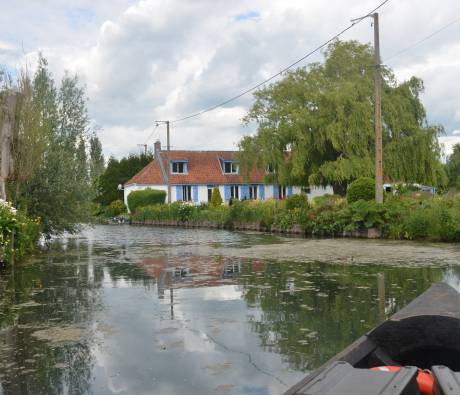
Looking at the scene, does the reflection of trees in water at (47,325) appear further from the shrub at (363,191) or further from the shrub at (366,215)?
the shrub at (363,191)

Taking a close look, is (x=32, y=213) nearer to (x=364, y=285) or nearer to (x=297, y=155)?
(x=364, y=285)

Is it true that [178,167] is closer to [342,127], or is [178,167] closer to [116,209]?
[116,209]

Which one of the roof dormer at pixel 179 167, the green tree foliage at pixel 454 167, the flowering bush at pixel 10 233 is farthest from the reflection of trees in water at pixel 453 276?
the green tree foliage at pixel 454 167

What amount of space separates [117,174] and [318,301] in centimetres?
6390

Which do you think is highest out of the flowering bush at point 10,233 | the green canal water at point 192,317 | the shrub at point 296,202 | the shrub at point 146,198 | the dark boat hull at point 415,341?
the shrub at point 146,198

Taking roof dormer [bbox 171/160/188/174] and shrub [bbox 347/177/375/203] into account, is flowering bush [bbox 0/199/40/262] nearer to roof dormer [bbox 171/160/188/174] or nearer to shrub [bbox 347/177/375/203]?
shrub [bbox 347/177/375/203]

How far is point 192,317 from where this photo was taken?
777 centimetres

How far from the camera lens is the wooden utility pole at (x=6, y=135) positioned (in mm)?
15930

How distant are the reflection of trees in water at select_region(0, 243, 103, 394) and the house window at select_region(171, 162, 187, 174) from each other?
143ft

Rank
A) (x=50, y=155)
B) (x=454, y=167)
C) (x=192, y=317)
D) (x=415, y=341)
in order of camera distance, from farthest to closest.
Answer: (x=454, y=167), (x=50, y=155), (x=192, y=317), (x=415, y=341)

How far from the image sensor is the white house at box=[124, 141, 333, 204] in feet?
185

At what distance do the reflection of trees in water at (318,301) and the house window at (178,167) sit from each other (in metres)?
44.1

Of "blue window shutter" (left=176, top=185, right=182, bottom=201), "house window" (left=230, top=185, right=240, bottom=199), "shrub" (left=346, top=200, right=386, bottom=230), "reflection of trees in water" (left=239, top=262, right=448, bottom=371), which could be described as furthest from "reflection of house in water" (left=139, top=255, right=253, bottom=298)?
"house window" (left=230, top=185, right=240, bottom=199)

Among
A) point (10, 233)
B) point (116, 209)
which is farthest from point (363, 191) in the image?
point (116, 209)
